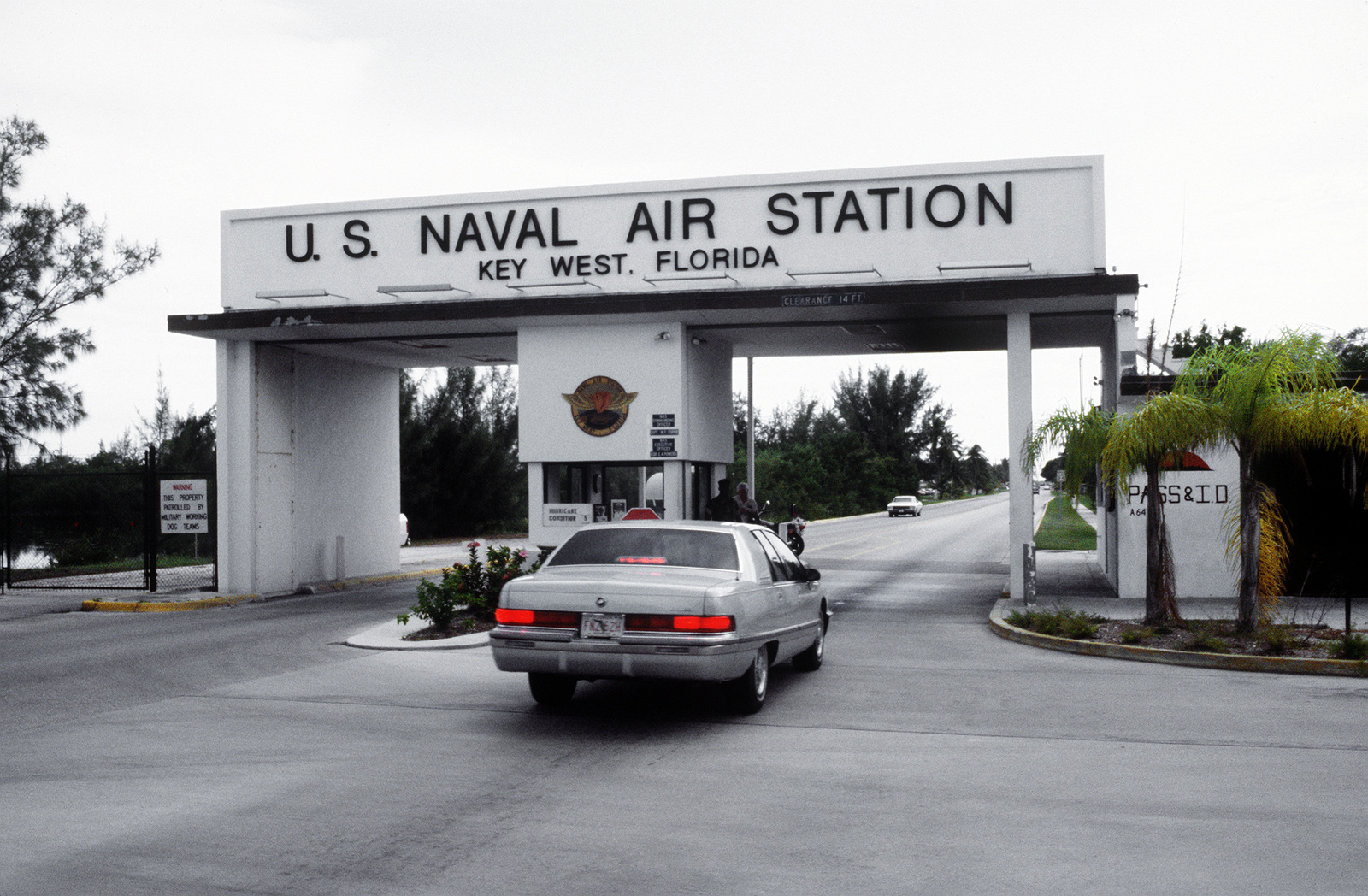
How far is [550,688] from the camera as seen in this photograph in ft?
29.4

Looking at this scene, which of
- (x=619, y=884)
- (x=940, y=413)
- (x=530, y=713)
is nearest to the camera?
(x=619, y=884)

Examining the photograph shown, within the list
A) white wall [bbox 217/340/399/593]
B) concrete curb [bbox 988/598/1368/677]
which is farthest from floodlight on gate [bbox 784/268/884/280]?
white wall [bbox 217/340/399/593]

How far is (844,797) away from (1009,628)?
765 centimetres

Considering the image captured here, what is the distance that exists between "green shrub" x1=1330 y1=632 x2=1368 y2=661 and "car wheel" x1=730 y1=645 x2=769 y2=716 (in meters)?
5.76

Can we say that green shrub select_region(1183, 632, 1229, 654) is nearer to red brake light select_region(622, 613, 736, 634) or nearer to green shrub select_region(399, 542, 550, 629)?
red brake light select_region(622, 613, 736, 634)

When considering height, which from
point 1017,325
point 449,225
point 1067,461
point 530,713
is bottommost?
point 530,713

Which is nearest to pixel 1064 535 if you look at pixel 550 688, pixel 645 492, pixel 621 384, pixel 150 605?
pixel 645 492

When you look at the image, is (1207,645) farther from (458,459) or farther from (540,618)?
(458,459)

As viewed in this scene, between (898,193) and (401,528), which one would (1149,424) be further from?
(401,528)

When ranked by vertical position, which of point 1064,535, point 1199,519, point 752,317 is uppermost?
point 752,317

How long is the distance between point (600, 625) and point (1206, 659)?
6.33m

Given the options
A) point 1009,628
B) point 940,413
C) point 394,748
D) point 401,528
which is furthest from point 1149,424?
point 940,413

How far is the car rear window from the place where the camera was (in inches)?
352

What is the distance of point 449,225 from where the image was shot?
18.5 metres
